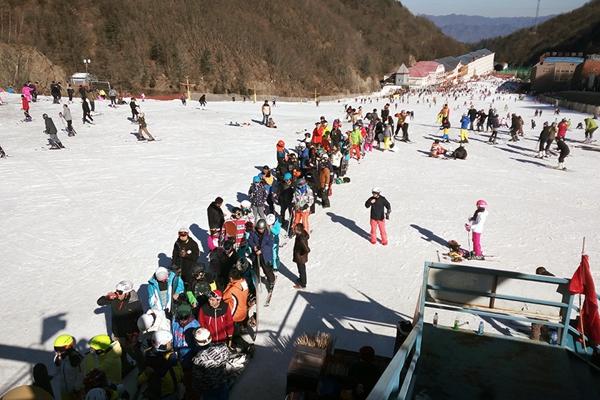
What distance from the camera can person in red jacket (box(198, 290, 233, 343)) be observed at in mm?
4609

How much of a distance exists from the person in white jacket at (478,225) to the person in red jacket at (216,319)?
5.45 m

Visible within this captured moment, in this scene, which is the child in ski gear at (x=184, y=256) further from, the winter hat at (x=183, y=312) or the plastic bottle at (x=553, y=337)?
the plastic bottle at (x=553, y=337)

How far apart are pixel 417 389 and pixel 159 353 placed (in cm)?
278

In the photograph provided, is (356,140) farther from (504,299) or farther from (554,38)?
(554,38)

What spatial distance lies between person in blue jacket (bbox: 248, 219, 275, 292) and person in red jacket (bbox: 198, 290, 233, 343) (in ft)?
6.15

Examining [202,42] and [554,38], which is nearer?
[202,42]

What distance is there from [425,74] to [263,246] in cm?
11493

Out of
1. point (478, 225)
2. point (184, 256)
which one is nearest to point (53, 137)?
point (184, 256)

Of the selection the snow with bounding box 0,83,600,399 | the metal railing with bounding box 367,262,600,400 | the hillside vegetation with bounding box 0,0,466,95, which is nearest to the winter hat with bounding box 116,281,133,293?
the snow with bounding box 0,83,600,399

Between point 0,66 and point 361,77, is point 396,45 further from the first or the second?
point 0,66

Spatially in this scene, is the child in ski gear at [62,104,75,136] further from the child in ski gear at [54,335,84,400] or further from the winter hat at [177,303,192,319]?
the winter hat at [177,303,192,319]

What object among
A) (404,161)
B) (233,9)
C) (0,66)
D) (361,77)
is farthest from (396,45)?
(404,161)

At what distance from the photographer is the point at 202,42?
204 feet

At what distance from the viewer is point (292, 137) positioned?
21.1 m
